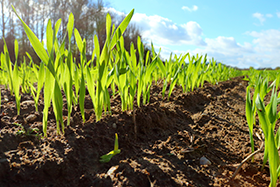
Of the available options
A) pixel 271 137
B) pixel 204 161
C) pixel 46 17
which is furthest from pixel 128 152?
pixel 46 17

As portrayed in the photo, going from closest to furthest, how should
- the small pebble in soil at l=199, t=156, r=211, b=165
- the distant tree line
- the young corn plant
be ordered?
the young corn plant
the small pebble in soil at l=199, t=156, r=211, b=165
the distant tree line

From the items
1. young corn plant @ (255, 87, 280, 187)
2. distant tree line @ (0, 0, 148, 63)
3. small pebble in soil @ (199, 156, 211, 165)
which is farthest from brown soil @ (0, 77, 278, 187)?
distant tree line @ (0, 0, 148, 63)

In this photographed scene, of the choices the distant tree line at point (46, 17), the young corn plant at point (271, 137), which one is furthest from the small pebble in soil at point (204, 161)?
the distant tree line at point (46, 17)

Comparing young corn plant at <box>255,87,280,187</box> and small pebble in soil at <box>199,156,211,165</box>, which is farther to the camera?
small pebble in soil at <box>199,156,211,165</box>

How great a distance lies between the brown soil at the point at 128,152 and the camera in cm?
74

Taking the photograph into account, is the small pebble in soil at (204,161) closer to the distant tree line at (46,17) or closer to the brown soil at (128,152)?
the brown soil at (128,152)

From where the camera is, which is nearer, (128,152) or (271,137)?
(271,137)

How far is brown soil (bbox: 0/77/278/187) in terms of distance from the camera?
0.74 meters

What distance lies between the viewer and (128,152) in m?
0.93

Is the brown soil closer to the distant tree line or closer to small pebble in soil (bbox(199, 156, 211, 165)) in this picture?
small pebble in soil (bbox(199, 156, 211, 165))

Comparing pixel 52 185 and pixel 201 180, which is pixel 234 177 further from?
pixel 52 185

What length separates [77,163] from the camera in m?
0.81

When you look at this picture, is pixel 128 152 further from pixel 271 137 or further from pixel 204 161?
pixel 271 137

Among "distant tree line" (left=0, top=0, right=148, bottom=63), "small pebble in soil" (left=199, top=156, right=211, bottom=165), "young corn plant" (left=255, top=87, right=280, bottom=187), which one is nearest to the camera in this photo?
"young corn plant" (left=255, top=87, right=280, bottom=187)
